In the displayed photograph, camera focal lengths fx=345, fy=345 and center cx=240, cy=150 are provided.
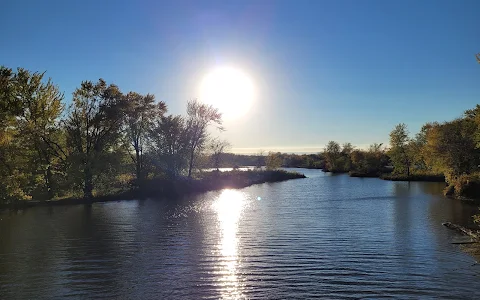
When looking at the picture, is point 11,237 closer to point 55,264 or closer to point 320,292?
point 55,264

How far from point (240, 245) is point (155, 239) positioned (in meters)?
5.05

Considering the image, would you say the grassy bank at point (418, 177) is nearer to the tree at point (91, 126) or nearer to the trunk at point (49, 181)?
the tree at point (91, 126)

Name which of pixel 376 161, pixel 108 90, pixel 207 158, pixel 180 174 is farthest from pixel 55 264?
pixel 376 161

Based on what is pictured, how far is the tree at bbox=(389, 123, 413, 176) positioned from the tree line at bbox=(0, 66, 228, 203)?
5099cm

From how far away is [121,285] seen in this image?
11859 mm

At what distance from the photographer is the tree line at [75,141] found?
30.6m

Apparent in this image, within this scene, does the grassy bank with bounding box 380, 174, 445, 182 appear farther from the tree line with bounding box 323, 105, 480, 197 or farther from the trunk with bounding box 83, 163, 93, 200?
the trunk with bounding box 83, 163, 93, 200

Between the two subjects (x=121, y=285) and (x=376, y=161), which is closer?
(x=121, y=285)

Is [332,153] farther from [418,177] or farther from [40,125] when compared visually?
[40,125]

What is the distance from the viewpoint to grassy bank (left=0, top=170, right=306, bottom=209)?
36.7 meters

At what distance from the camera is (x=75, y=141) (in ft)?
134

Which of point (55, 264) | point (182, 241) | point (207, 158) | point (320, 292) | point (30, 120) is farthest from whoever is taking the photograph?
point (207, 158)

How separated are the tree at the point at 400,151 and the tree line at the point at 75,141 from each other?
5099 centimetres

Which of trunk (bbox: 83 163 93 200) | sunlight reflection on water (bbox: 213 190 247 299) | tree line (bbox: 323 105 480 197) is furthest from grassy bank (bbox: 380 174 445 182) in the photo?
trunk (bbox: 83 163 93 200)
